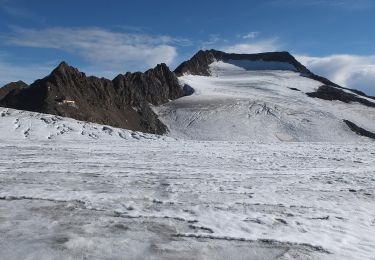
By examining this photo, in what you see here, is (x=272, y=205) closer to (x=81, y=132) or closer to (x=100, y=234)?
(x=100, y=234)

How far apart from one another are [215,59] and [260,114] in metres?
76.0

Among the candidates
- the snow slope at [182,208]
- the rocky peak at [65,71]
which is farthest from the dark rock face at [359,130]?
the snow slope at [182,208]

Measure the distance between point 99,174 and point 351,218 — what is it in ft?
25.4

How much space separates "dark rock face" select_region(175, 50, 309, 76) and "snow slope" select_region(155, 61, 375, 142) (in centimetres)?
1462

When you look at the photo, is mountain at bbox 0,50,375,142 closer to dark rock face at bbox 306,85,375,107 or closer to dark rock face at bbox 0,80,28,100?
dark rock face at bbox 306,85,375,107

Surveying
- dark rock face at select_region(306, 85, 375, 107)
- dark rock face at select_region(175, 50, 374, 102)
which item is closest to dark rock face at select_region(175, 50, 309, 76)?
dark rock face at select_region(175, 50, 374, 102)

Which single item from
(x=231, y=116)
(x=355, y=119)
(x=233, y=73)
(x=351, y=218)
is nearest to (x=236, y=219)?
(x=351, y=218)

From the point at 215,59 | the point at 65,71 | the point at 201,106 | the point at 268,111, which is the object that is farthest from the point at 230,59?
the point at 65,71

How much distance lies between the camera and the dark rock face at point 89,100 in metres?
54.7

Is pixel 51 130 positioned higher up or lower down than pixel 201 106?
higher up

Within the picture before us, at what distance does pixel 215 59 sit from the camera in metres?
144

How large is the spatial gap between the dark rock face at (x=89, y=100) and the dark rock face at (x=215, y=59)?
3943 cm

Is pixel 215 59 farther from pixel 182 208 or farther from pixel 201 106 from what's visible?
pixel 182 208

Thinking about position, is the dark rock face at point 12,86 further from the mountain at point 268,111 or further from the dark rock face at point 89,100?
the mountain at point 268,111
